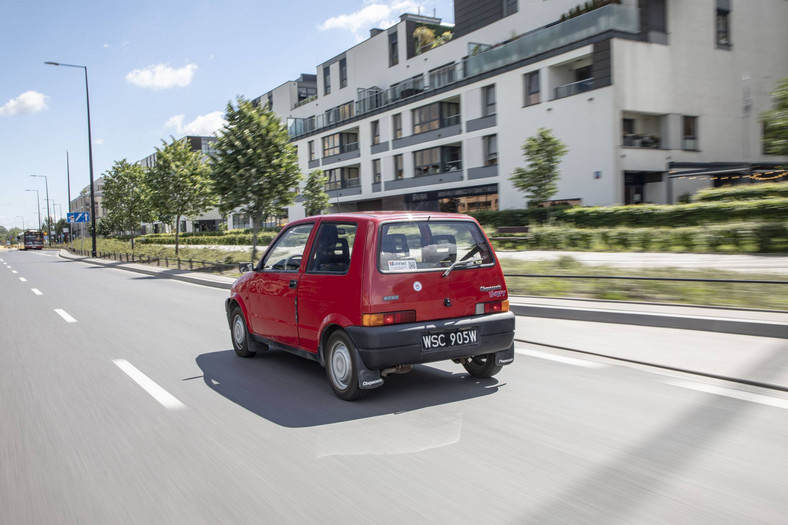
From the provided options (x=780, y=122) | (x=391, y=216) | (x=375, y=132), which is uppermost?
(x=375, y=132)

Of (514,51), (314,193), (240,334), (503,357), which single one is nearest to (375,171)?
(314,193)

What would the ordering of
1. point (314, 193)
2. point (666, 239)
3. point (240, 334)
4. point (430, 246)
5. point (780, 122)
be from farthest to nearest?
1. point (314, 193)
2. point (666, 239)
3. point (780, 122)
4. point (240, 334)
5. point (430, 246)

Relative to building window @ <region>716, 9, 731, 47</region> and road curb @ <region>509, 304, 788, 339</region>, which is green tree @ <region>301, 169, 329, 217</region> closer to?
building window @ <region>716, 9, 731, 47</region>

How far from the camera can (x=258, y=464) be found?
362 cm

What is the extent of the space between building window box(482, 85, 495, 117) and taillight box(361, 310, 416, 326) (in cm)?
3135

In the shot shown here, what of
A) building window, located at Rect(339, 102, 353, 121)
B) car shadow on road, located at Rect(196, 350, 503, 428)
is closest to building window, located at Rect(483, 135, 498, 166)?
building window, located at Rect(339, 102, 353, 121)

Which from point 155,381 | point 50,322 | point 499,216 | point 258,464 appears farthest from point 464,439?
point 499,216

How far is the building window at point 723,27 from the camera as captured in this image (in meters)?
32.2

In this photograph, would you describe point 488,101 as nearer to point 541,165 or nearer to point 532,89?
Result: point 532,89

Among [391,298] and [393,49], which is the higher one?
[393,49]

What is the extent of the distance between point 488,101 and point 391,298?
105ft

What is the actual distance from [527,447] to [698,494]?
3.40 ft

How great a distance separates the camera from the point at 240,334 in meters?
6.94

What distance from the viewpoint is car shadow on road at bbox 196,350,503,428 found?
184 inches
